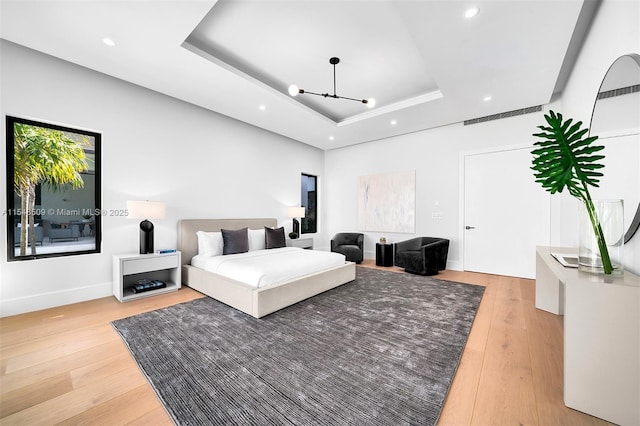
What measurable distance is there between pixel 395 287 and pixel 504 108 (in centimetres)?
346

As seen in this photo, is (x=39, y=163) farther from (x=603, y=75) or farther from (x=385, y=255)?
(x=603, y=75)

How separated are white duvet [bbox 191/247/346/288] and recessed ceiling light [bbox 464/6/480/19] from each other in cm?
307

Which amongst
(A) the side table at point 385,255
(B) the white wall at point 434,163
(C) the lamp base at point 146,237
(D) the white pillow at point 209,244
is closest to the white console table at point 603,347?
(B) the white wall at point 434,163

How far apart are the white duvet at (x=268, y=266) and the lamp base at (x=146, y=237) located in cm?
63

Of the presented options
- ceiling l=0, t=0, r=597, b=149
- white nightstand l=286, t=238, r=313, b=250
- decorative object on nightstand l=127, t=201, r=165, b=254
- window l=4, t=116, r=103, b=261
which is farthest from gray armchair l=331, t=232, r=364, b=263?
window l=4, t=116, r=103, b=261

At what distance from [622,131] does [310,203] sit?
223 inches

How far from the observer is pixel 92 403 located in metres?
1.51

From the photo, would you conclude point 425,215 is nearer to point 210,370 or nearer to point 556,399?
point 556,399

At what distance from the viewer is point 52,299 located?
9.68 ft

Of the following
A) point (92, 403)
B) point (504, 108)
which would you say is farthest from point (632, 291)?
point (504, 108)

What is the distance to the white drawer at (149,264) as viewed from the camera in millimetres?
3184

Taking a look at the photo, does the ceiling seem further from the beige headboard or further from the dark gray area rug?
the dark gray area rug

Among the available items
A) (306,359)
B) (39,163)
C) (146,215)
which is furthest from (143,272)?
(306,359)

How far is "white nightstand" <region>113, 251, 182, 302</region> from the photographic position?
124 inches
